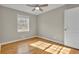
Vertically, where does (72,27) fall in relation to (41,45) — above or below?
above

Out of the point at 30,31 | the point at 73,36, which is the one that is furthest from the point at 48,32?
the point at 73,36

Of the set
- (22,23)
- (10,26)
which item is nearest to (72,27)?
(22,23)

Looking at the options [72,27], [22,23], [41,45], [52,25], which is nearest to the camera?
[72,27]

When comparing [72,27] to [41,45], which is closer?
[72,27]

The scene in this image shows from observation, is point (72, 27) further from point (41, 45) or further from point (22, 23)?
point (22, 23)

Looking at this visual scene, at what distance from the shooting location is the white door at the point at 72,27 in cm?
269

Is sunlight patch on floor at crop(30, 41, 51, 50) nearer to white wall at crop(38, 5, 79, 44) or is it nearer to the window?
white wall at crop(38, 5, 79, 44)

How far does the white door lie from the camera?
2.69 meters

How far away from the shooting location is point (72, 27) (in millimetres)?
2789

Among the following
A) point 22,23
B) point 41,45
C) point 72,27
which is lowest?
point 41,45

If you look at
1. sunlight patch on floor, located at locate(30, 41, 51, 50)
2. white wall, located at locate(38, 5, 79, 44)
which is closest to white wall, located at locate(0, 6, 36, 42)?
white wall, located at locate(38, 5, 79, 44)

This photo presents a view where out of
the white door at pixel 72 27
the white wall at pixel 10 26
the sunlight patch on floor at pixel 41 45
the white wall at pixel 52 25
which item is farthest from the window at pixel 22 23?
the white door at pixel 72 27

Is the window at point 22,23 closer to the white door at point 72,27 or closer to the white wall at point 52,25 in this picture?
the white wall at point 52,25
